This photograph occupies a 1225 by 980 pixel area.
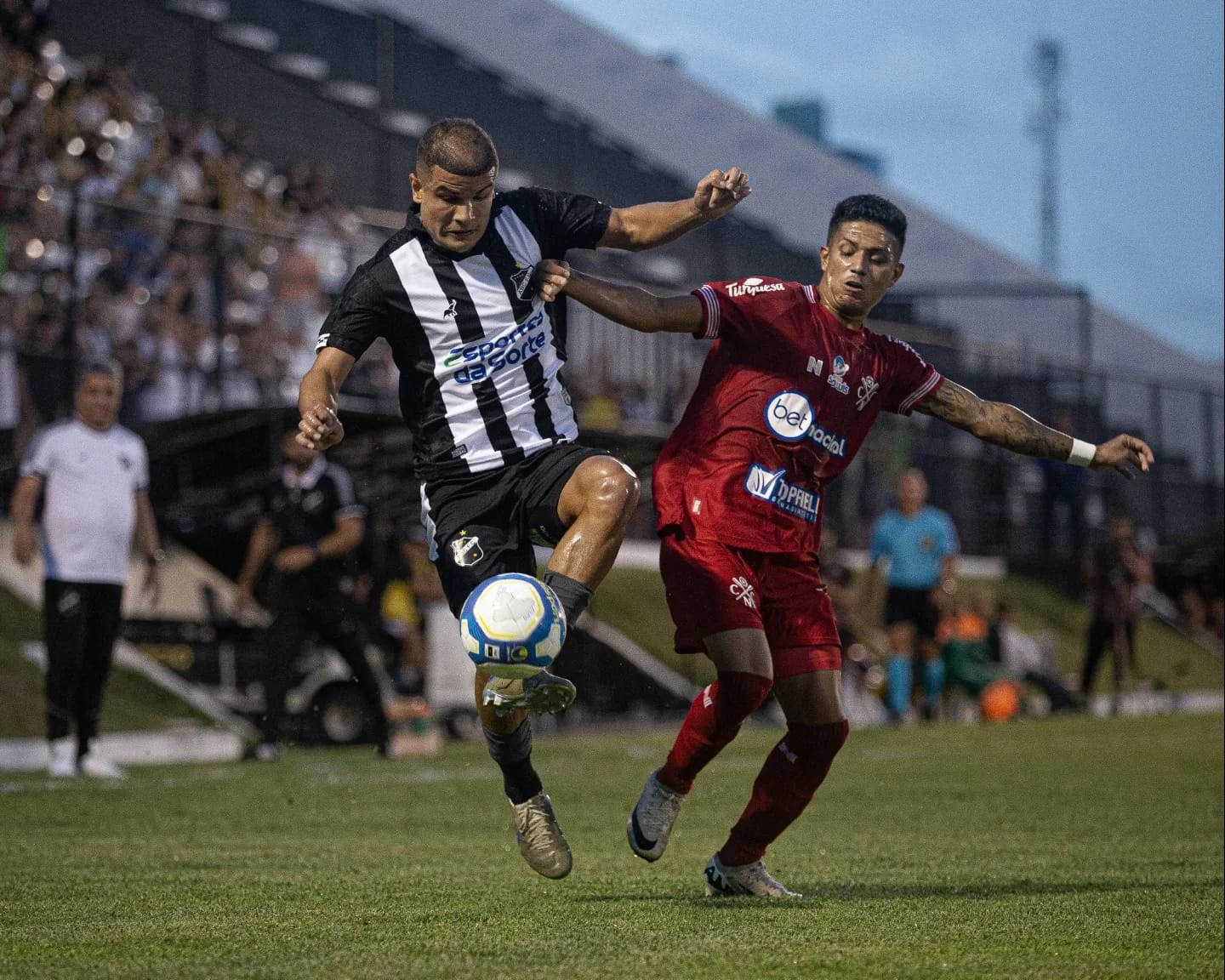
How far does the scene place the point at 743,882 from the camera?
18.6ft

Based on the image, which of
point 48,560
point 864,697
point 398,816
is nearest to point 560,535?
point 398,816

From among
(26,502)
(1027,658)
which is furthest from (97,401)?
(1027,658)

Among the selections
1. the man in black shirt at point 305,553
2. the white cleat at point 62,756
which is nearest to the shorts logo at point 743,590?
the white cleat at point 62,756

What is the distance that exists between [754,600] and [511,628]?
106cm

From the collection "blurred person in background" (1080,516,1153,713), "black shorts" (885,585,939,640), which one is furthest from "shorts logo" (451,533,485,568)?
"blurred person in background" (1080,516,1153,713)

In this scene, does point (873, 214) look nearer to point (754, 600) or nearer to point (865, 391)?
point (865, 391)

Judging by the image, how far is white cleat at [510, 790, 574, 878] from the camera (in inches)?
218

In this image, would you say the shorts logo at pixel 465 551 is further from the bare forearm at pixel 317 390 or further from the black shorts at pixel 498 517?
Result: the bare forearm at pixel 317 390

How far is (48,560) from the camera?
453 inches

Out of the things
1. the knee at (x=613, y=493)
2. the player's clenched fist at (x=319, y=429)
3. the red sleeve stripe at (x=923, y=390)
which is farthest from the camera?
the red sleeve stripe at (x=923, y=390)

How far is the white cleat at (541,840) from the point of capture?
5.55 m

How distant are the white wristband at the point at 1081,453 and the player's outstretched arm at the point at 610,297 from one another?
1.58m

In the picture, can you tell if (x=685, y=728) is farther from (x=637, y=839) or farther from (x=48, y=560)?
(x=48, y=560)

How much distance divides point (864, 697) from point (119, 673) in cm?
822
